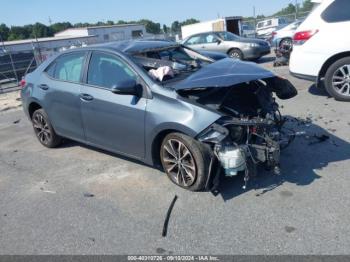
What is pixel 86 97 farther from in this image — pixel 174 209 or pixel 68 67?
pixel 174 209

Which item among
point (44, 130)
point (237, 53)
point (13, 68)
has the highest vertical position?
point (44, 130)

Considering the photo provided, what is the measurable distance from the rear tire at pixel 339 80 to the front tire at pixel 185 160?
4.12m

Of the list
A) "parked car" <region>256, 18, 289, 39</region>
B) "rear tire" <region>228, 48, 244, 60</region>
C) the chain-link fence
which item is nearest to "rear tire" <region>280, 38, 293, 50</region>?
"rear tire" <region>228, 48, 244, 60</region>

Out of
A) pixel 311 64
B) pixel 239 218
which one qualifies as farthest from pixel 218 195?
pixel 311 64

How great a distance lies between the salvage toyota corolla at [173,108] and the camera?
4043mm

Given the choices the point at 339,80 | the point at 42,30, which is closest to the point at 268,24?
the point at 339,80

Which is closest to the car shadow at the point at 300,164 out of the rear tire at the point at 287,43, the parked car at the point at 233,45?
the rear tire at the point at 287,43

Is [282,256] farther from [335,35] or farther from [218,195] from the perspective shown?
[335,35]

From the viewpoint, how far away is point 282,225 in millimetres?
3500

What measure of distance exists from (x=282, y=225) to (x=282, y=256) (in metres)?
0.46

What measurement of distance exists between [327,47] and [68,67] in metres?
4.61

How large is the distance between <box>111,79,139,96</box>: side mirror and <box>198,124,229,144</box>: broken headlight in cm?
99

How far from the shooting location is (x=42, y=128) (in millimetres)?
6422

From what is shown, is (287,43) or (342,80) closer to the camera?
(342,80)
